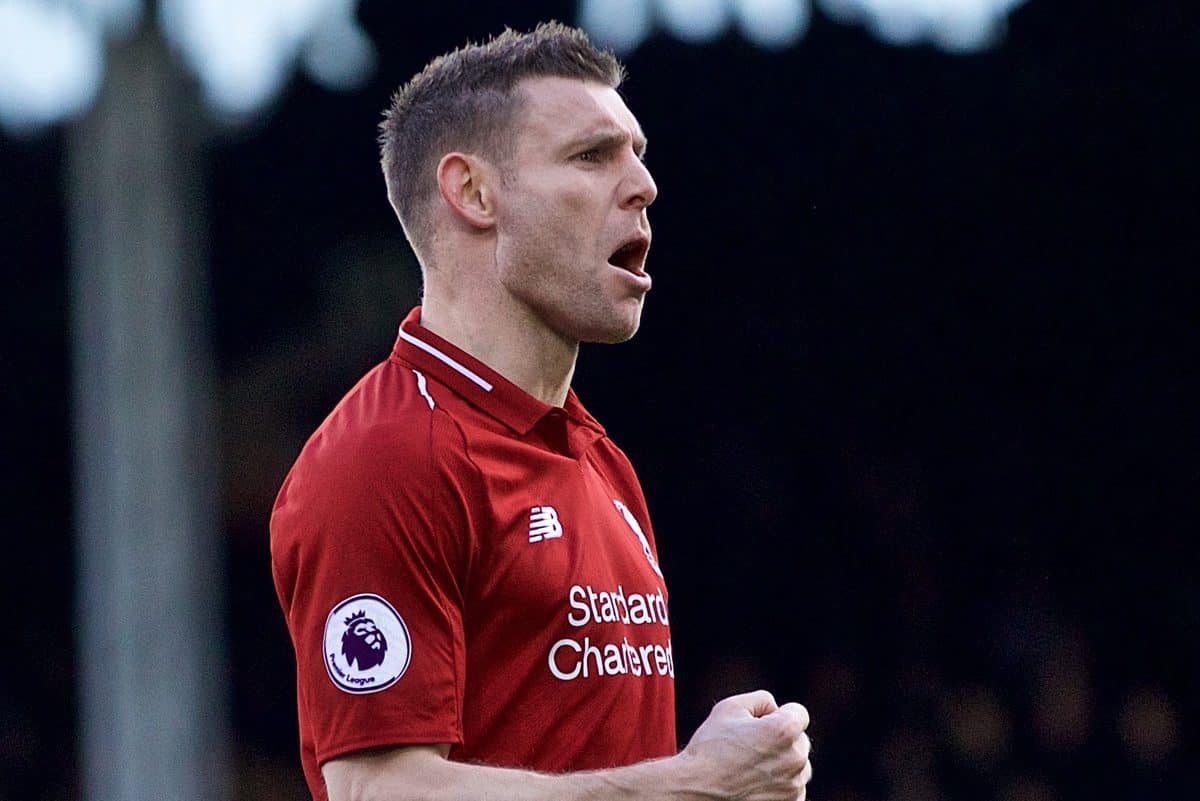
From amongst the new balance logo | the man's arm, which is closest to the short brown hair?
the new balance logo

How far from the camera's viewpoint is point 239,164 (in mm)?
7523

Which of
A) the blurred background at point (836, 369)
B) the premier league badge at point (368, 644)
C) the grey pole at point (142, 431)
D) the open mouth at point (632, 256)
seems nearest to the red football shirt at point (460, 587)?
the premier league badge at point (368, 644)

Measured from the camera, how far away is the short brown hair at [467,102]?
2754 mm

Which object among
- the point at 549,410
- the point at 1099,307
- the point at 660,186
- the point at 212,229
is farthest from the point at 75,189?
the point at 1099,307

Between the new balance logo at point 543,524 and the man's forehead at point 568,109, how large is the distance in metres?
0.59

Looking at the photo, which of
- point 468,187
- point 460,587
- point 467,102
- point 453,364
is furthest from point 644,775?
point 467,102

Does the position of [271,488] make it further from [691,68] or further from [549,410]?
[549,410]

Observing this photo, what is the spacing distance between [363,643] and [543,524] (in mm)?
331

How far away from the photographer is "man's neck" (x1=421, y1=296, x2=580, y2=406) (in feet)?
8.79

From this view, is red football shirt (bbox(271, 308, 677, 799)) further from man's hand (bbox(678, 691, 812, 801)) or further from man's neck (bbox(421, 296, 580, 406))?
man's hand (bbox(678, 691, 812, 801))

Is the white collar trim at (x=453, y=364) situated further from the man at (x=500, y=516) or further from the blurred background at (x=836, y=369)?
the blurred background at (x=836, y=369)

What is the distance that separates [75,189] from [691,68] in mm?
2984

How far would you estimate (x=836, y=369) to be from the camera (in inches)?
313

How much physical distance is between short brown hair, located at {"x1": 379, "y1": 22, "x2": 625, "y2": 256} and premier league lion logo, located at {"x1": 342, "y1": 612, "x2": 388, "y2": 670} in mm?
727
